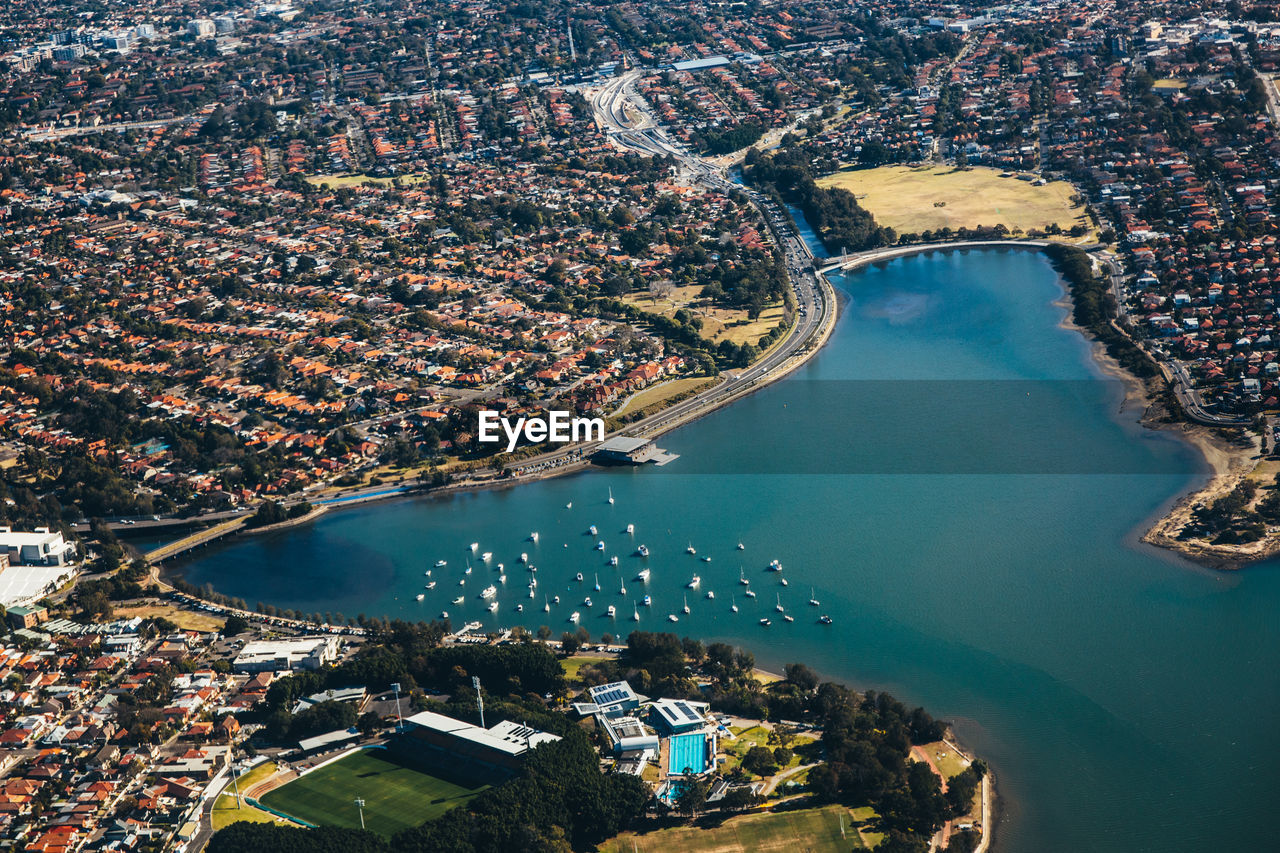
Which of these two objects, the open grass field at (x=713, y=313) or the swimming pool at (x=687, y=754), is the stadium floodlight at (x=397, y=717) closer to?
the swimming pool at (x=687, y=754)

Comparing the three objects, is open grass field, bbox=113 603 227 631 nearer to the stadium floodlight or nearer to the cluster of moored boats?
the cluster of moored boats

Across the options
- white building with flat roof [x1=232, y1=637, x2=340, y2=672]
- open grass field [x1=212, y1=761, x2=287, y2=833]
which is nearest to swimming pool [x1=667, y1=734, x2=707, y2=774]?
open grass field [x1=212, y1=761, x2=287, y2=833]

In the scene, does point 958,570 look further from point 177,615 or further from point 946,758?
point 177,615

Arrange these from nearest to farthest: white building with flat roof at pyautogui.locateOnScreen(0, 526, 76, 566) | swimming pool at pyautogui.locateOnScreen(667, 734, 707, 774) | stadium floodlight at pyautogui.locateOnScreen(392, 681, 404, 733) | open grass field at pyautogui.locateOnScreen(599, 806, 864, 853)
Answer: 1. open grass field at pyautogui.locateOnScreen(599, 806, 864, 853)
2. swimming pool at pyautogui.locateOnScreen(667, 734, 707, 774)
3. stadium floodlight at pyautogui.locateOnScreen(392, 681, 404, 733)
4. white building with flat roof at pyautogui.locateOnScreen(0, 526, 76, 566)

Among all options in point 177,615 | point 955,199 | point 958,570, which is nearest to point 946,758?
point 958,570

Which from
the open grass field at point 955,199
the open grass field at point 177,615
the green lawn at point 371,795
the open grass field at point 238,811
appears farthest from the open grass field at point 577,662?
the open grass field at point 955,199

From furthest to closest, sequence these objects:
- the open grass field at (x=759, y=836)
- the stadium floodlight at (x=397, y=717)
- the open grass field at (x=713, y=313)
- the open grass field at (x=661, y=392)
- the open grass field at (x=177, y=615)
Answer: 1. the open grass field at (x=713, y=313)
2. the open grass field at (x=661, y=392)
3. the open grass field at (x=177, y=615)
4. the stadium floodlight at (x=397, y=717)
5. the open grass field at (x=759, y=836)

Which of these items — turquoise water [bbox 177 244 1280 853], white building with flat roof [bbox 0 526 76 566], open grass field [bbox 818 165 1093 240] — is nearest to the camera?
turquoise water [bbox 177 244 1280 853]
